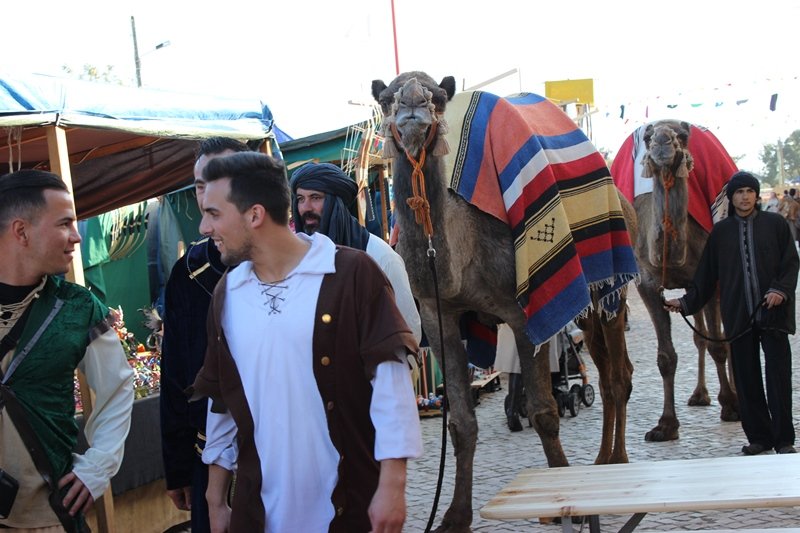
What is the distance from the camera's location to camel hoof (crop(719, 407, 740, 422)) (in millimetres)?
8812

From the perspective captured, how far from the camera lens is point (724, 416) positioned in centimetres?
884

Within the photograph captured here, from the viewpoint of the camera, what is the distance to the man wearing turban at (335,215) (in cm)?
460

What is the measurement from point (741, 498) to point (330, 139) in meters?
6.94

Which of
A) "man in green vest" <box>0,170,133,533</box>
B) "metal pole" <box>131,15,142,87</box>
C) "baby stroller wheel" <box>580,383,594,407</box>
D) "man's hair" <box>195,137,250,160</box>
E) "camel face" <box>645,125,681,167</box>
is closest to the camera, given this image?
"man in green vest" <box>0,170,133,533</box>

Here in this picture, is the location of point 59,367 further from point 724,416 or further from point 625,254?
point 724,416

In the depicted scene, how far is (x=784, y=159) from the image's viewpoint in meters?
96.2

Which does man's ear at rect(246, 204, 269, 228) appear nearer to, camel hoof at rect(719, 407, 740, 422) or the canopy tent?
the canopy tent

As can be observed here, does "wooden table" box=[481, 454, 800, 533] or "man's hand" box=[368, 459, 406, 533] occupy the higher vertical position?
"man's hand" box=[368, 459, 406, 533]

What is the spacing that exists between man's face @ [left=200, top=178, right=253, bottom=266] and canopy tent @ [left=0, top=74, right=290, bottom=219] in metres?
2.40

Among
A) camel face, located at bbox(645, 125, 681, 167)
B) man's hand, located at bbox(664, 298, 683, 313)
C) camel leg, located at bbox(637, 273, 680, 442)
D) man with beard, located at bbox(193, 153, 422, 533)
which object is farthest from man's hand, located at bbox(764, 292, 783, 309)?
man with beard, located at bbox(193, 153, 422, 533)

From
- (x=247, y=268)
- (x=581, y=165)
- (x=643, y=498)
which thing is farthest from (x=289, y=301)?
(x=581, y=165)

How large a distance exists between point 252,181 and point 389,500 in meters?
1.00

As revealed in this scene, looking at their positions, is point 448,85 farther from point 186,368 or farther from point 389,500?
point 389,500

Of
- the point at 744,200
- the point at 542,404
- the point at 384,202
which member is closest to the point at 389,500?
the point at 542,404
